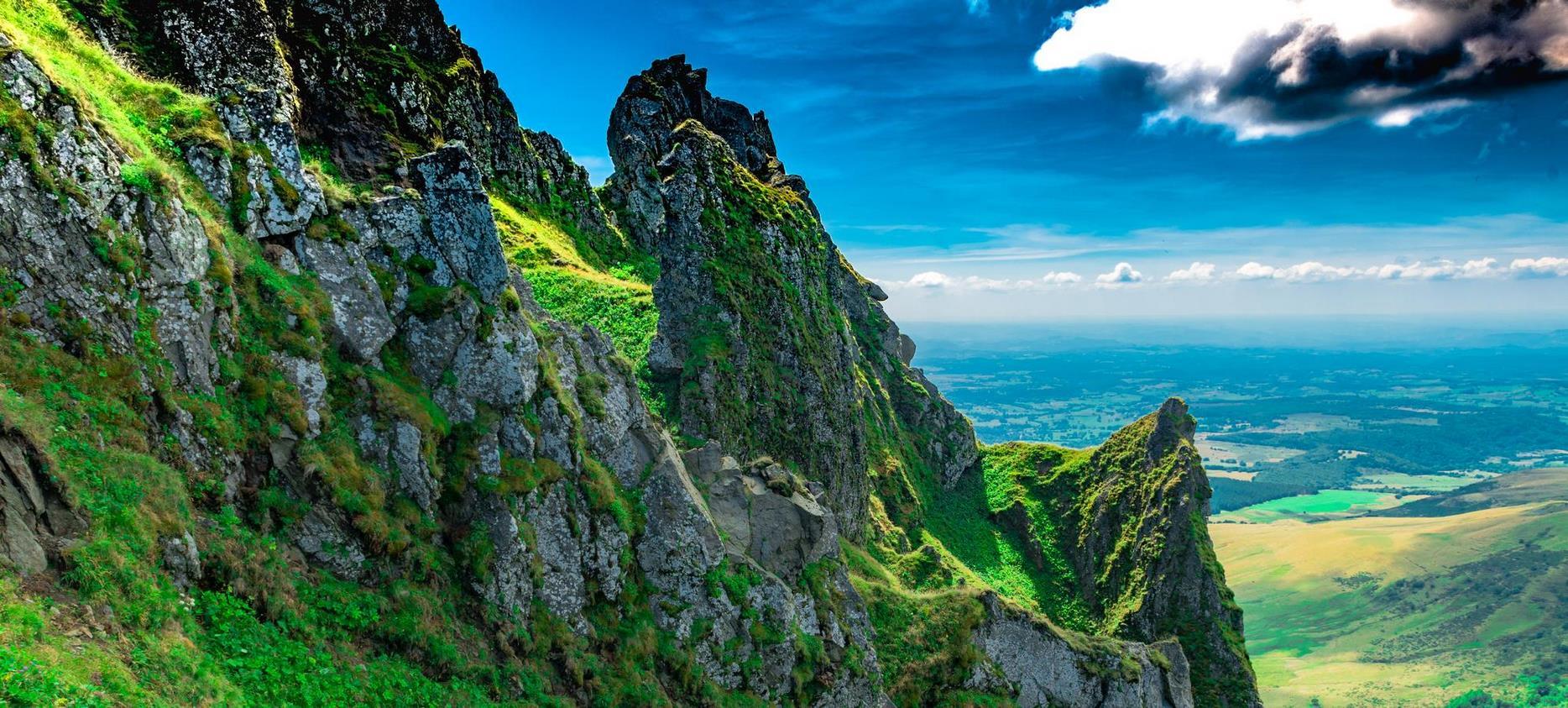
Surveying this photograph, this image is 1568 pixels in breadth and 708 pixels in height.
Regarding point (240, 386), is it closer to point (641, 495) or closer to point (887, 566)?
point (641, 495)

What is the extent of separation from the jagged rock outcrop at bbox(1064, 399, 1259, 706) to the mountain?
54.3ft

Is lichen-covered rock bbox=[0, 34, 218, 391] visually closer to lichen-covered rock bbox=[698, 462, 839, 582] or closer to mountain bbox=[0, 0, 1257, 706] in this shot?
mountain bbox=[0, 0, 1257, 706]

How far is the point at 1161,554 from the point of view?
67.1 metres

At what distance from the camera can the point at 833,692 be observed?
30.3m

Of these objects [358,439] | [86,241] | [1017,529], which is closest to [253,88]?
[86,241]

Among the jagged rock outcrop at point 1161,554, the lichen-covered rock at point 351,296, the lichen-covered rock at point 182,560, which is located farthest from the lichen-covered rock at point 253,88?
the jagged rock outcrop at point 1161,554

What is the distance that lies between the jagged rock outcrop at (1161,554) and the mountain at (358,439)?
16.6 meters

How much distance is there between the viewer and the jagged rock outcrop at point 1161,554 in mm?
62656

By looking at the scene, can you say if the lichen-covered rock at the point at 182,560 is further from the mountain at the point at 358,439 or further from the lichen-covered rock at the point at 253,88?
the lichen-covered rock at the point at 253,88

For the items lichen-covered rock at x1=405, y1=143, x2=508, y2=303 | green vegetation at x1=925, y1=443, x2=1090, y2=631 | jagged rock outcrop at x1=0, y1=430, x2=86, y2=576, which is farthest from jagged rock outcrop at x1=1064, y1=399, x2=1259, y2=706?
jagged rock outcrop at x1=0, y1=430, x2=86, y2=576

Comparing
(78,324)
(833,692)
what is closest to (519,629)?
(78,324)

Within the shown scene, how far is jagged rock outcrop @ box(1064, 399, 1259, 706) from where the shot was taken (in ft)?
206

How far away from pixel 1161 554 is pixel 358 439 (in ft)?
230

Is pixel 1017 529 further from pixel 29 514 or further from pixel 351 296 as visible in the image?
pixel 29 514
